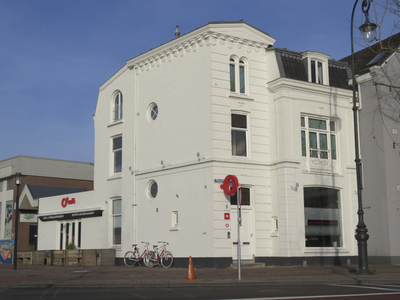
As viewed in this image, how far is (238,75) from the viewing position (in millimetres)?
22812

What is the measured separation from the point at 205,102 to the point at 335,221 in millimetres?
8519

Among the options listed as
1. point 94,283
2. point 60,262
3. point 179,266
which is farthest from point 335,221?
point 60,262

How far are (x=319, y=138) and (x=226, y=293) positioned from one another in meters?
13.1

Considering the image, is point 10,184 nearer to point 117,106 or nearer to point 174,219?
point 117,106

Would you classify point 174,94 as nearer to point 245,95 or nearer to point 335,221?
point 245,95

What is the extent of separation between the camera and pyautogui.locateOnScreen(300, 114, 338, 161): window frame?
2314 cm

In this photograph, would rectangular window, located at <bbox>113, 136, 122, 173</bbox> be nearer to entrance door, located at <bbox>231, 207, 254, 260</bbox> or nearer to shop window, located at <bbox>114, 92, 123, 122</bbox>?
shop window, located at <bbox>114, 92, 123, 122</bbox>

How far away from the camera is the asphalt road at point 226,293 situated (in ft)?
37.2

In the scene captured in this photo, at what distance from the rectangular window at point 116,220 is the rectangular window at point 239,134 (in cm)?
833

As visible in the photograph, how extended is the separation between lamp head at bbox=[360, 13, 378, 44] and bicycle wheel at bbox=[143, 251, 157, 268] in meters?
13.3

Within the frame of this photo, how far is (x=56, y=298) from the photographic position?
11094 mm

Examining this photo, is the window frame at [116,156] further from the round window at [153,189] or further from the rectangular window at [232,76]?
→ the rectangular window at [232,76]

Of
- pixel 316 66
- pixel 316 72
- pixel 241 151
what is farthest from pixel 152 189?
pixel 316 66

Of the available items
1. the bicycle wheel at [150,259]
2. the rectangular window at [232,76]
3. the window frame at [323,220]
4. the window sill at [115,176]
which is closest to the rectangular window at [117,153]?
the window sill at [115,176]
